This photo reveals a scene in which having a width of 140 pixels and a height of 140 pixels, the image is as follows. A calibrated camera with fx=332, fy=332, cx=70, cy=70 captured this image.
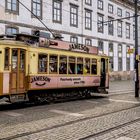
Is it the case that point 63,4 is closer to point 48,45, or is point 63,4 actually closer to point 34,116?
point 48,45

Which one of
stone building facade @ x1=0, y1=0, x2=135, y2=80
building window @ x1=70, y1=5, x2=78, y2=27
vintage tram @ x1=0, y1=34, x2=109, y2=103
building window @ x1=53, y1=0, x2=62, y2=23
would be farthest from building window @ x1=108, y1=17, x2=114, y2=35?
vintage tram @ x1=0, y1=34, x2=109, y2=103

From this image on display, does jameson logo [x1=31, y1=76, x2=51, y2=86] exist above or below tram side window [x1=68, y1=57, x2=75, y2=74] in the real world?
below

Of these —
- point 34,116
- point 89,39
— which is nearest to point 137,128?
point 34,116

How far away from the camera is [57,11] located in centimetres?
3691

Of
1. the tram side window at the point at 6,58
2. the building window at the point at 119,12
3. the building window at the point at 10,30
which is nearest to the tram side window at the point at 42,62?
the tram side window at the point at 6,58

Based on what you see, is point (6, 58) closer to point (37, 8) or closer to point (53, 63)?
point (53, 63)

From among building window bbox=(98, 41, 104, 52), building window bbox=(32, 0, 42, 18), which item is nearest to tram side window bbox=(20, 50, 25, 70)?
building window bbox=(32, 0, 42, 18)

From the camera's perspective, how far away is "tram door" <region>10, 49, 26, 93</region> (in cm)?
1538

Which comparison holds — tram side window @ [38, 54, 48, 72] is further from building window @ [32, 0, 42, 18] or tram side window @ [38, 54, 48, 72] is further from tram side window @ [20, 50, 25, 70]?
building window @ [32, 0, 42, 18]

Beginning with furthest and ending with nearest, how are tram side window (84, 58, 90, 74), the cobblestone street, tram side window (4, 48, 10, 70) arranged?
tram side window (84, 58, 90, 74) → tram side window (4, 48, 10, 70) → the cobblestone street

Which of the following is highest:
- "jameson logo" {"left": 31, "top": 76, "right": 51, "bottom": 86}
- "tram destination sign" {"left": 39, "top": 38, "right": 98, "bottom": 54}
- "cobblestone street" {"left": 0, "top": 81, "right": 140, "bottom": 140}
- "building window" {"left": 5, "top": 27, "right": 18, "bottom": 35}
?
"building window" {"left": 5, "top": 27, "right": 18, "bottom": 35}

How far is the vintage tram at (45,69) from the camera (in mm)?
15289

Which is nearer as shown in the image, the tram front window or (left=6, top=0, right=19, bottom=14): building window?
the tram front window

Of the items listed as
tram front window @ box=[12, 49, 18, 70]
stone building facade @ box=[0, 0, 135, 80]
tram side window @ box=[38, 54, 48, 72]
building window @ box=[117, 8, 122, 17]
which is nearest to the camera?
tram front window @ box=[12, 49, 18, 70]
